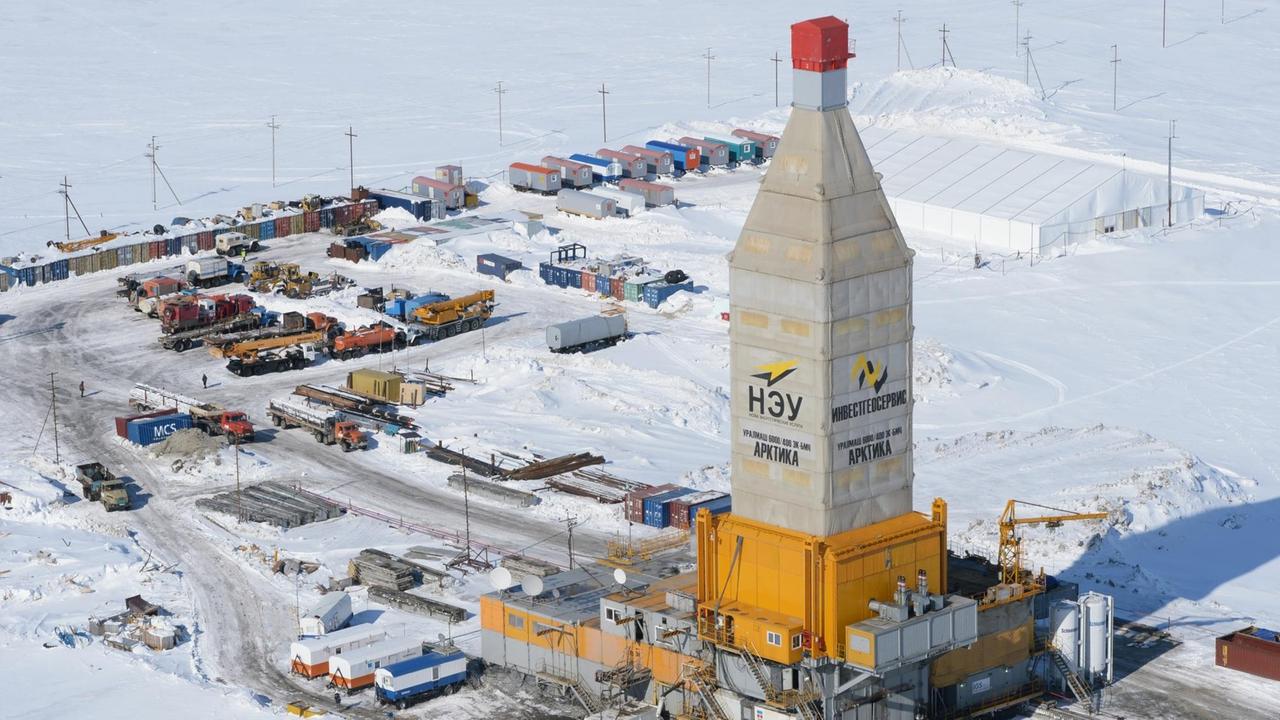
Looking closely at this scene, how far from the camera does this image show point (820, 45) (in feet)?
225

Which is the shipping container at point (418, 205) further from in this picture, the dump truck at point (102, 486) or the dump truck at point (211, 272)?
the dump truck at point (102, 486)

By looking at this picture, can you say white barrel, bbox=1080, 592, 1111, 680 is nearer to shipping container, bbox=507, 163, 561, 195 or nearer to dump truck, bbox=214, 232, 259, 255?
dump truck, bbox=214, 232, 259, 255

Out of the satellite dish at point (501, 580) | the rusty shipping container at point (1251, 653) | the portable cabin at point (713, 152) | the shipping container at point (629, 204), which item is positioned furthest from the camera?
the portable cabin at point (713, 152)

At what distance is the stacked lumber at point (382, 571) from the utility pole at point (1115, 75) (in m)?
96.3

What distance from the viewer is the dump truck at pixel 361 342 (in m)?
117

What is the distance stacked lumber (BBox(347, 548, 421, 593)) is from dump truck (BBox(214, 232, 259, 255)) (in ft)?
171

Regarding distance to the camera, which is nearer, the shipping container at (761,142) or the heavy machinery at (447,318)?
the heavy machinery at (447,318)

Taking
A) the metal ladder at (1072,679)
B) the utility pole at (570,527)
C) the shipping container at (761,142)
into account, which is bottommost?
the metal ladder at (1072,679)

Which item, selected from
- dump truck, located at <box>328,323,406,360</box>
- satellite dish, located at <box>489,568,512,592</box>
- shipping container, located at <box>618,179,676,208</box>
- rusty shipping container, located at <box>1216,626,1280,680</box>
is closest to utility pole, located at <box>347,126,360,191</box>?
shipping container, located at <box>618,179,676,208</box>

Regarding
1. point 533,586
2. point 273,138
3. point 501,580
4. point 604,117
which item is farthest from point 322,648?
point 604,117

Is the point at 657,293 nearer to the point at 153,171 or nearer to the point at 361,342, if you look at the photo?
the point at 361,342

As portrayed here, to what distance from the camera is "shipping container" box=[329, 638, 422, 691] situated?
251 ft

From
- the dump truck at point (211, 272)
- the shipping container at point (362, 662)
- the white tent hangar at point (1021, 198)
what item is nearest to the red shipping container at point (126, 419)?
the dump truck at point (211, 272)

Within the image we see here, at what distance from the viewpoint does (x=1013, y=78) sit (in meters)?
177
